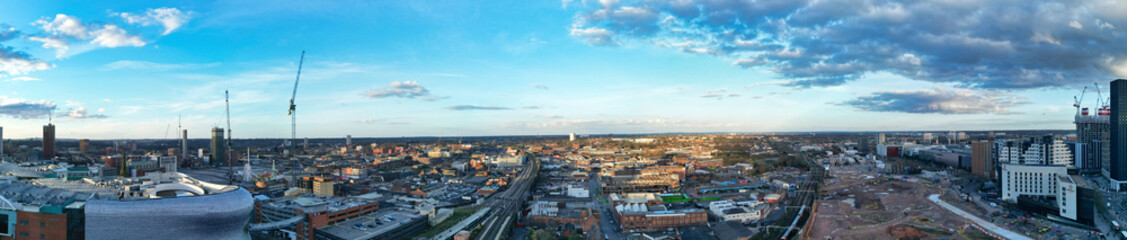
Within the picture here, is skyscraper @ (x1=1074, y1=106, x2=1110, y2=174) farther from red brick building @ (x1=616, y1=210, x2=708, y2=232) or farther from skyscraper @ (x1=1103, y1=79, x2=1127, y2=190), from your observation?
red brick building @ (x1=616, y1=210, x2=708, y2=232)

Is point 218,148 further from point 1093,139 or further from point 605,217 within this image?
point 1093,139

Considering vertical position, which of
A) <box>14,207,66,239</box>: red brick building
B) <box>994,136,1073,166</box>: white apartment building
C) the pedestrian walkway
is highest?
<box>994,136,1073,166</box>: white apartment building

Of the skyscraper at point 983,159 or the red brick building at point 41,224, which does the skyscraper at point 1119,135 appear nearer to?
the skyscraper at point 983,159

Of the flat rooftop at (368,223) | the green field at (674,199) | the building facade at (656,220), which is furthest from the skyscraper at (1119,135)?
the flat rooftop at (368,223)

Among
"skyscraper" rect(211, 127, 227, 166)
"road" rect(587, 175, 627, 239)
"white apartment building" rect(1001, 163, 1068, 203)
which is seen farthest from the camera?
"skyscraper" rect(211, 127, 227, 166)

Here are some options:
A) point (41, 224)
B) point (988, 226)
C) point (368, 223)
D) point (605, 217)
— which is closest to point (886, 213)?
point (988, 226)

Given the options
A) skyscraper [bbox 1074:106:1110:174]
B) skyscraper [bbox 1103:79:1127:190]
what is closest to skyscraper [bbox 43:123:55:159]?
skyscraper [bbox 1103:79:1127:190]

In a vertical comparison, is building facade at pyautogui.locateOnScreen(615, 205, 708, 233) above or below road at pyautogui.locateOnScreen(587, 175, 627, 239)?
above
